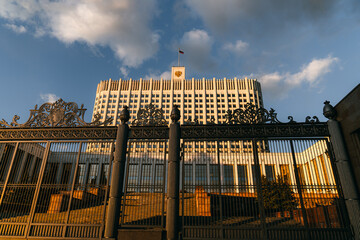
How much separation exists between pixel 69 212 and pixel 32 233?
2.01m

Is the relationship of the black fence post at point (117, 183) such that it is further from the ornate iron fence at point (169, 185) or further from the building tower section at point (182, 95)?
the building tower section at point (182, 95)

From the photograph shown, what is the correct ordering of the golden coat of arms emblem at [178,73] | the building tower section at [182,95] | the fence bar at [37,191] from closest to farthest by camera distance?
the fence bar at [37,191] < the building tower section at [182,95] < the golden coat of arms emblem at [178,73]

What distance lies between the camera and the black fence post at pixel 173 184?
9.73m

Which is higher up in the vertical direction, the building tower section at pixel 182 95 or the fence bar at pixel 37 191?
the building tower section at pixel 182 95

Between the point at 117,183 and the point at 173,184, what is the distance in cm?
270

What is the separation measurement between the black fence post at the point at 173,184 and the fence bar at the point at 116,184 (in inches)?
92.2

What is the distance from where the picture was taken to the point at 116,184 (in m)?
10.5

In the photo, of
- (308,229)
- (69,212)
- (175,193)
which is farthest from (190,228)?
(69,212)

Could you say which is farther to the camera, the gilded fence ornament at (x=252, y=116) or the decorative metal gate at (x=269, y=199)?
the gilded fence ornament at (x=252, y=116)

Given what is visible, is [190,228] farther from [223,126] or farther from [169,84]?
[169,84]

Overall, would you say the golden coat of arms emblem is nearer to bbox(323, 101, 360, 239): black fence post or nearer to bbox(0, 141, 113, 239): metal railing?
bbox(0, 141, 113, 239): metal railing

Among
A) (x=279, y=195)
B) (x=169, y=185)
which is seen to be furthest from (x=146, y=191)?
(x=279, y=195)

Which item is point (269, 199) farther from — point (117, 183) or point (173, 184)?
point (117, 183)

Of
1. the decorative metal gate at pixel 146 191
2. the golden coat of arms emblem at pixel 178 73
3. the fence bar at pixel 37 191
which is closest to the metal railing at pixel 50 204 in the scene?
the fence bar at pixel 37 191
